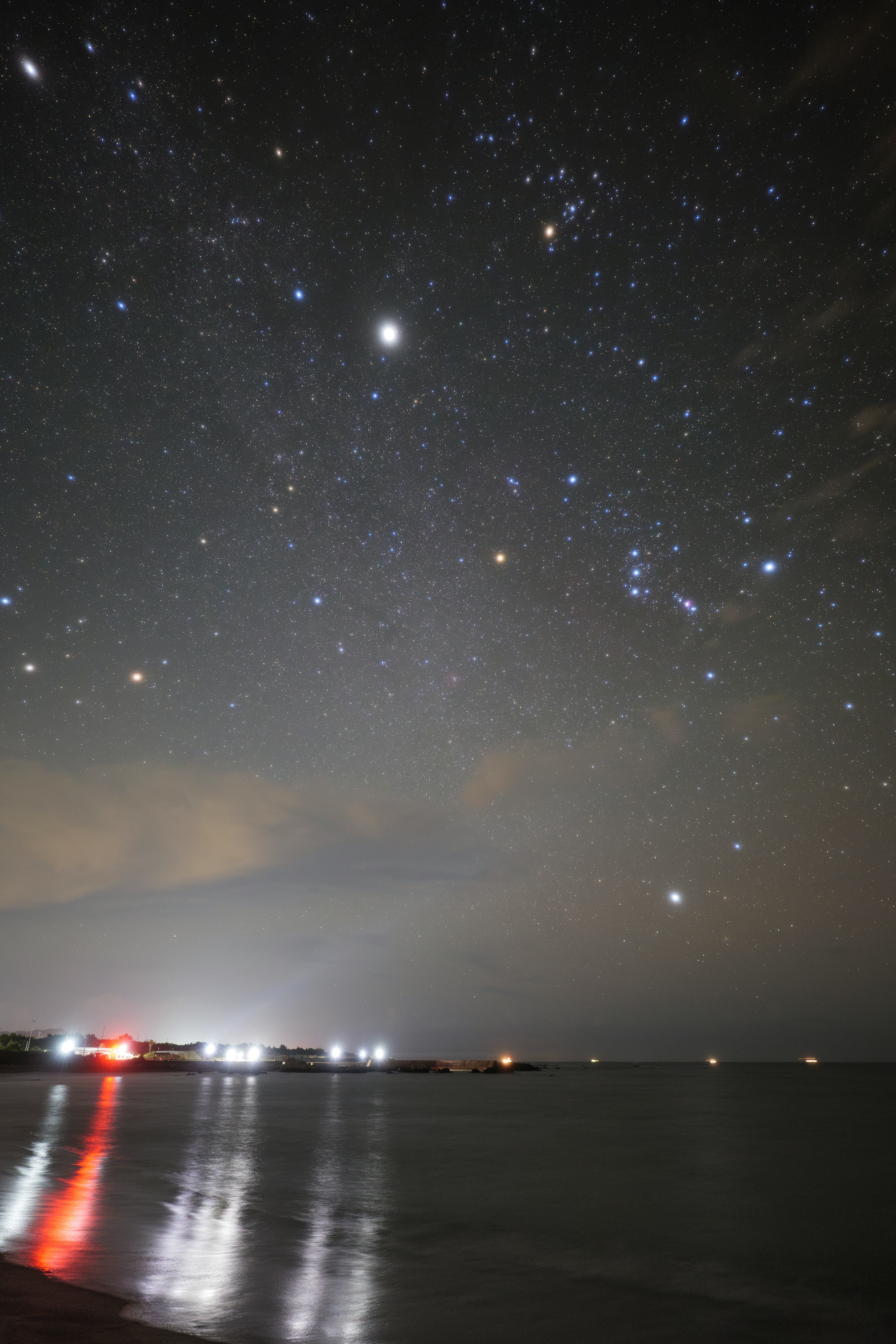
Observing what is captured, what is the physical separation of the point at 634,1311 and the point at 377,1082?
117246 millimetres

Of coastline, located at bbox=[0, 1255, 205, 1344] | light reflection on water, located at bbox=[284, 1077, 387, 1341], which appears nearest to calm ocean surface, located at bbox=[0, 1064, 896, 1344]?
light reflection on water, located at bbox=[284, 1077, 387, 1341]

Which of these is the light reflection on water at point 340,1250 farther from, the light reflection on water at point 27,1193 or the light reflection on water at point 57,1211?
the light reflection on water at point 27,1193

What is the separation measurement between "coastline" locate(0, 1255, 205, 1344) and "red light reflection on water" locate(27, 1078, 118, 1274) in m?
1.14

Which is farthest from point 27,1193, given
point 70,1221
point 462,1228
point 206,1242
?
point 462,1228

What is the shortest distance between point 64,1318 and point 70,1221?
21.8ft

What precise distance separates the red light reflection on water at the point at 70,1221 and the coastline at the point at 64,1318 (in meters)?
1.14

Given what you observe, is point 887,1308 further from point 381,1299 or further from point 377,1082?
point 377,1082

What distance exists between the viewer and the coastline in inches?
264

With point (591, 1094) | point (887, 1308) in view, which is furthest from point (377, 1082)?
point (887, 1308)

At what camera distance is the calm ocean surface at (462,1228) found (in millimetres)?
9367

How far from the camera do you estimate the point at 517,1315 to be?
31.0 feet

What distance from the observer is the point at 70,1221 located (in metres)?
12.7

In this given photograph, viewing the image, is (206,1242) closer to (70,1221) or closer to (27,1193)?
(70,1221)

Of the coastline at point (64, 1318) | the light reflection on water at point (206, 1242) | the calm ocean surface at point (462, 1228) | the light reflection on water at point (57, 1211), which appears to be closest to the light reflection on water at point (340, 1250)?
the calm ocean surface at point (462, 1228)
